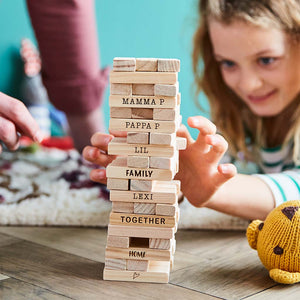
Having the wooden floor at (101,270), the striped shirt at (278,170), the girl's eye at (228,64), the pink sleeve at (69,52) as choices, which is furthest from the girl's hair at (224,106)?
the wooden floor at (101,270)

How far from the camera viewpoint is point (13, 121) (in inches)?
38.0

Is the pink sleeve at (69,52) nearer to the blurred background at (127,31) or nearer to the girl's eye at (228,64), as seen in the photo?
the girl's eye at (228,64)

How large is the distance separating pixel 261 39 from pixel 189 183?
580mm

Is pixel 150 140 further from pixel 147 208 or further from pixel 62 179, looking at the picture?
pixel 62 179

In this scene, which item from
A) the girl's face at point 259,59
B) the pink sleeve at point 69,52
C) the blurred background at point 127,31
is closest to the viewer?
the girl's face at point 259,59

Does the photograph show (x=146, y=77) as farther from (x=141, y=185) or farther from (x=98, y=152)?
(x=98, y=152)

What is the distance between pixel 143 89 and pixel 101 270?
341mm

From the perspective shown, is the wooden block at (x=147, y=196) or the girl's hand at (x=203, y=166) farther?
the girl's hand at (x=203, y=166)

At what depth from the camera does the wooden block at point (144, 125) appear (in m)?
0.80

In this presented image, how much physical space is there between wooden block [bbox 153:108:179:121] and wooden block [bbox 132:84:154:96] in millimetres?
29

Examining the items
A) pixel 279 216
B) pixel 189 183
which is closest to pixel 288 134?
pixel 189 183

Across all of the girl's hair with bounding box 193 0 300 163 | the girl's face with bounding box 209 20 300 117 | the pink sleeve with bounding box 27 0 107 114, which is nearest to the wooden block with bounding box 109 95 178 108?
the girl's face with bounding box 209 20 300 117

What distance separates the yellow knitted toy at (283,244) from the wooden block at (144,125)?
254mm

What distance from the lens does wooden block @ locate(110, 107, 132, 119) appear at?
0.81 m
